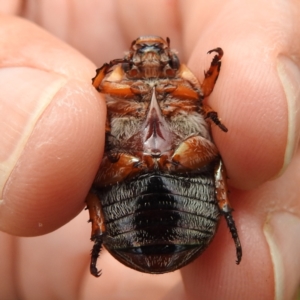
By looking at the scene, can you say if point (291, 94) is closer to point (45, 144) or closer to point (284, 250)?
point (284, 250)

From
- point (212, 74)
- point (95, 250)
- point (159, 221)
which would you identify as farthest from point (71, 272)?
point (212, 74)

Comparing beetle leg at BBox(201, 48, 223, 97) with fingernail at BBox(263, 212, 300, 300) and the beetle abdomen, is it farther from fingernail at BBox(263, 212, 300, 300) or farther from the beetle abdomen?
fingernail at BBox(263, 212, 300, 300)

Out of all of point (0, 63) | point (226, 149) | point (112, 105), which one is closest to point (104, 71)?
point (112, 105)

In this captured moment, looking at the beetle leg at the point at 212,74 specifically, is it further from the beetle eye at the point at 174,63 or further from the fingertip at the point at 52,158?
the fingertip at the point at 52,158

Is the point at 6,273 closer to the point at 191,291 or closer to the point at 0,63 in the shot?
the point at 191,291

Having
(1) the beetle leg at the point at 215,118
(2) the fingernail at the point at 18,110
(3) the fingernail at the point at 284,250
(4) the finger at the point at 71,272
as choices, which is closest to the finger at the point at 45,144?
(2) the fingernail at the point at 18,110

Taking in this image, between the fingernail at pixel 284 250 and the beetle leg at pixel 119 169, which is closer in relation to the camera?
the beetle leg at pixel 119 169
